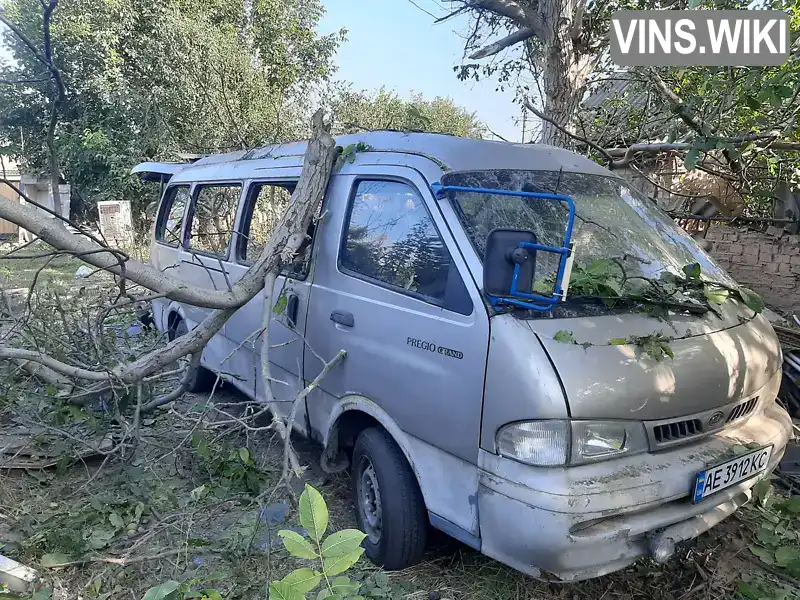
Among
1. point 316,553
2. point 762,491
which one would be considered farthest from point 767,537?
point 316,553

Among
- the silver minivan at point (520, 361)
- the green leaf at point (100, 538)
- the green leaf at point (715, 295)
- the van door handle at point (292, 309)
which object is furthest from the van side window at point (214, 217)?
the green leaf at point (715, 295)

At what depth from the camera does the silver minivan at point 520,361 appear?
2.19 m

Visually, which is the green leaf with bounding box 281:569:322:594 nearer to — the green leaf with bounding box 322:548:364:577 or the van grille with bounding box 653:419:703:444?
the green leaf with bounding box 322:548:364:577

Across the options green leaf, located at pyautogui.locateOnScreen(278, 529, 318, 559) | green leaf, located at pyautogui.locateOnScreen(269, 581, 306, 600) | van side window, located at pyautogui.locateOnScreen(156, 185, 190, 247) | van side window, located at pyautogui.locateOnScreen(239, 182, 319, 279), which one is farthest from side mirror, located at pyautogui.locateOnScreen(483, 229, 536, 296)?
van side window, located at pyautogui.locateOnScreen(156, 185, 190, 247)

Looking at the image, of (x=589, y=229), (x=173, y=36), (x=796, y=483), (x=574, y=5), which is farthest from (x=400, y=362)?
(x=173, y=36)

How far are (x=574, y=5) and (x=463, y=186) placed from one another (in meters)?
5.51

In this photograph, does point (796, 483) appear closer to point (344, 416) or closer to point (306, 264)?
point (344, 416)

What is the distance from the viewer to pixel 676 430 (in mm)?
2418

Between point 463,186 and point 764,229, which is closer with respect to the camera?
point 463,186

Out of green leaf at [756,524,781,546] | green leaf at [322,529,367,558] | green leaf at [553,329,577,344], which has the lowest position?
green leaf at [756,524,781,546]

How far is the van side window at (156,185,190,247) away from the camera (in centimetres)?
552

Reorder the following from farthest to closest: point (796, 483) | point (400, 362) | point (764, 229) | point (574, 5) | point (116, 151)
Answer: point (116, 151)
point (574, 5)
point (764, 229)
point (796, 483)
point (400, 362)

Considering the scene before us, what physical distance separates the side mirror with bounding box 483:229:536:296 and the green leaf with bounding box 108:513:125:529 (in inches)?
96.3

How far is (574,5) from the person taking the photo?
23.2 feet
